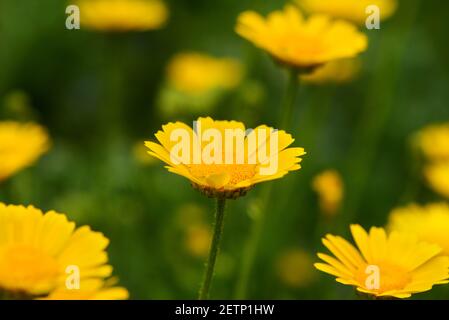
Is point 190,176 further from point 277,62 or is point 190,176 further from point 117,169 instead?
point 117,169

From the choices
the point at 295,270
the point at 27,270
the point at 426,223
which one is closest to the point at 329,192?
the point at 426,223

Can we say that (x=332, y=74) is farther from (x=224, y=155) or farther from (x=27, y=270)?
(x=27, y=270)

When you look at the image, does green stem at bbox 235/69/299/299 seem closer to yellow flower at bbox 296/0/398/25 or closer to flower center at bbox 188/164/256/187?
flower center at bbox 188/164/256/187

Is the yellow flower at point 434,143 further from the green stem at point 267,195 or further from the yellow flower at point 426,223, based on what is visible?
the green stem at point 267,195

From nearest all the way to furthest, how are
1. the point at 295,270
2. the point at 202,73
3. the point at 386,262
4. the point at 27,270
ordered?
the point at 27,270
the point at 386,262
the point at 295,270
the point at 202,73

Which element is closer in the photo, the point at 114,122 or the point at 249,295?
the point at 249,295

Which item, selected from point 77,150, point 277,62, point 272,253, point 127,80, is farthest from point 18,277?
point 127,80
